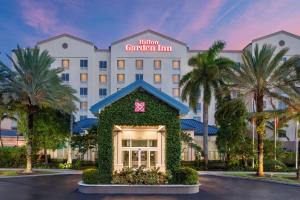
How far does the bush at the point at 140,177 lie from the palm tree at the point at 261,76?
13624 millimetres

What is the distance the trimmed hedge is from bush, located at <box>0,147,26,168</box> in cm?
2165

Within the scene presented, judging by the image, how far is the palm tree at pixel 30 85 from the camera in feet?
122

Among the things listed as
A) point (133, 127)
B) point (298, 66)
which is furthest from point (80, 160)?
point (298, 66)

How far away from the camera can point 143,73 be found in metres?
79.9

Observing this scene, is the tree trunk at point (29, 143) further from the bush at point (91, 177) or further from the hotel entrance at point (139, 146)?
the bush at point (91, 177)

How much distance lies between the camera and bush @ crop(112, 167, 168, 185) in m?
24.9

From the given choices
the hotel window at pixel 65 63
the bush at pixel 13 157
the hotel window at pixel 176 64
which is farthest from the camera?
the hotel window at pixel 65 63

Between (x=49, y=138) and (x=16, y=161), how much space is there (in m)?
4.80

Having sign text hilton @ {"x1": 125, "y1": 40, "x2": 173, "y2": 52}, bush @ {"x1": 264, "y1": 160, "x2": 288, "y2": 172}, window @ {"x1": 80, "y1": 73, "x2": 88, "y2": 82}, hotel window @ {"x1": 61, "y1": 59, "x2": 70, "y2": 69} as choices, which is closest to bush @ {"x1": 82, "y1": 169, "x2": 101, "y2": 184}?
bush @ {"x1": 264, "y1": 160, "x2": 288, "y2": 172}

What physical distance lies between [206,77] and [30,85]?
1978cm

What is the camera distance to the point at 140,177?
25031mm

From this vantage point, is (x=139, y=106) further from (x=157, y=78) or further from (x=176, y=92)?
(x=176, y=92)

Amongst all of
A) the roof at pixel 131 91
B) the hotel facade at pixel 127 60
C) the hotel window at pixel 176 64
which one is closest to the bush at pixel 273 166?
the roof at pixel 131 91

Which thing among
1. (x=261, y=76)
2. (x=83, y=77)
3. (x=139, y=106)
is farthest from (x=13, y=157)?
(x=83, y=77)
